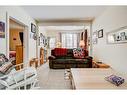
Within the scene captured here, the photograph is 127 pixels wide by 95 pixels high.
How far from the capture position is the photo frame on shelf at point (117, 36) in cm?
404

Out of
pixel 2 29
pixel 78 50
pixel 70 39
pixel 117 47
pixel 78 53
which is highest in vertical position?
pixel 70 39

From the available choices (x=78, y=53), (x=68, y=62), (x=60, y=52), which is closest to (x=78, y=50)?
(x=78, y=53)

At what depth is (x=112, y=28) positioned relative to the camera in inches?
196

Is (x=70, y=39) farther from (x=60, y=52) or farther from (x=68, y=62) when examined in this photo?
(x=68, y=62)

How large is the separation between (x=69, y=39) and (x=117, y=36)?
28.5 feet

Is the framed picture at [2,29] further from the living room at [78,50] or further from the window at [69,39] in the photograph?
the window at [69,39]

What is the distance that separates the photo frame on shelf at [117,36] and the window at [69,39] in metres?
7.77

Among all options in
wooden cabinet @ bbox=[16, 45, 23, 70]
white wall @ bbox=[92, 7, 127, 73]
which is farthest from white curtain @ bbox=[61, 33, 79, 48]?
white wall @ bbox=[92, 7, 127, 73]

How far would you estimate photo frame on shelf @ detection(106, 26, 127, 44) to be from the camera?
4.04 m

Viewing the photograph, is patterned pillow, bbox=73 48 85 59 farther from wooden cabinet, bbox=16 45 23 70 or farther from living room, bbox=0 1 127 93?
wooden cabinet, bbox=16 45 23 70

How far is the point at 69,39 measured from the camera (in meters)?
13.1

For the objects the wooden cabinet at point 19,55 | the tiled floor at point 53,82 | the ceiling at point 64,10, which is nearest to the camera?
the tiled floor at point 53,82

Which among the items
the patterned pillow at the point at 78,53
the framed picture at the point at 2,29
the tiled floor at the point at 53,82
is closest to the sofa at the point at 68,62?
the patterned pillow at the point at 78,53
